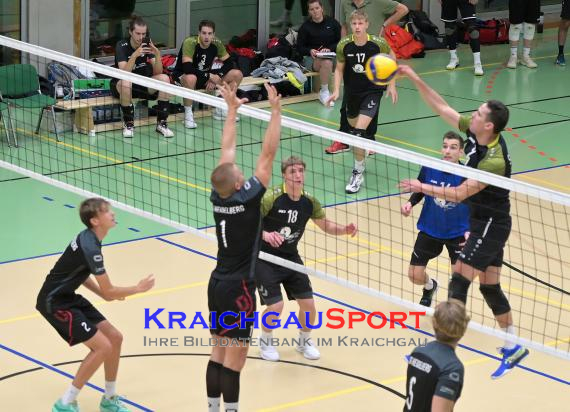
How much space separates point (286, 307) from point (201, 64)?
723 cm

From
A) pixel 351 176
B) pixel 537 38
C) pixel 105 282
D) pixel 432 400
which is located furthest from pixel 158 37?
pixel 432 400

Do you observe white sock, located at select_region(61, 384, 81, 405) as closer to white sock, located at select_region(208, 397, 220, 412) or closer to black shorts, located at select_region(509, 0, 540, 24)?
white sock, located at select_region(208, 397, 220, 412)

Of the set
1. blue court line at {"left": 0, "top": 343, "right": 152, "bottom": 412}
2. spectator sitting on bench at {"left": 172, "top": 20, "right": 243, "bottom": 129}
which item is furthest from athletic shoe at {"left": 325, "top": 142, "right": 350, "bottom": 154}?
blue court line at {"left": 0, "top": 343, "right": 152, "bottom": 412}

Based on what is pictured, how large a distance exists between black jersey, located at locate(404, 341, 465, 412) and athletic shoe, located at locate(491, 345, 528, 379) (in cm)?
287

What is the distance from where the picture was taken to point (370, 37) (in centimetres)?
1636

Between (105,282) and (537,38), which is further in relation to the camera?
(537,38)

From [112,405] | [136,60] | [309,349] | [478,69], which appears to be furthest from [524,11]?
[112,405]

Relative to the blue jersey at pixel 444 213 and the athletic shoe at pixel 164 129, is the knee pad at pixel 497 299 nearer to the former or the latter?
the blue jersey at pixel 444 213

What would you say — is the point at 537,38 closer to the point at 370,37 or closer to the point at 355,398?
the point at 370,37

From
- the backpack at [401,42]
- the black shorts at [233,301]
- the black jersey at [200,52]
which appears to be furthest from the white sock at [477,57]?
the black shorts at [233,301]

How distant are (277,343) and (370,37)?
6354 millimetres

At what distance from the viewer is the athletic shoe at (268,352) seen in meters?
10.9

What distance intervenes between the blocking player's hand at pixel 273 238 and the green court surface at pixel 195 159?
380 centimetres

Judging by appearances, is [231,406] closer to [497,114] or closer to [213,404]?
[213,404]
